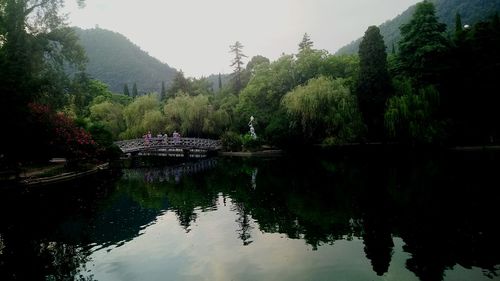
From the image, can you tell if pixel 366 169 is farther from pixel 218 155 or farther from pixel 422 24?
pixel 218 155

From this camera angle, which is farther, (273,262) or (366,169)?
(366,169)

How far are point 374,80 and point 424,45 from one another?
6.25 meters

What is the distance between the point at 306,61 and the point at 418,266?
37.3m

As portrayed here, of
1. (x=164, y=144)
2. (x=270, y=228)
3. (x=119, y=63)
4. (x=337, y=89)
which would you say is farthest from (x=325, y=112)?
(x=119, y=63)

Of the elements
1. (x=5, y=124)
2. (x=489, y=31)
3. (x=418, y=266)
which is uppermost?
(x=489, y=31)

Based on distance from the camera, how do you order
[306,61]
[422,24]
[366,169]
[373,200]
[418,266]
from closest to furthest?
1. [418,266]
2. [373,200]
3. [366,169]
4. [422,24]
5. [306,61]

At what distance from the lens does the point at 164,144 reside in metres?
45.5

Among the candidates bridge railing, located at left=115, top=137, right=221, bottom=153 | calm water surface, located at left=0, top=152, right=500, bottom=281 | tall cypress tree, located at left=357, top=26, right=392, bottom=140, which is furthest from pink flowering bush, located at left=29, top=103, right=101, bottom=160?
tall cypress tree, located at left=357, top=26, right=392, bottom=140

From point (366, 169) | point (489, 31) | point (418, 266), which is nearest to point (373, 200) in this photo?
point (418, 266)

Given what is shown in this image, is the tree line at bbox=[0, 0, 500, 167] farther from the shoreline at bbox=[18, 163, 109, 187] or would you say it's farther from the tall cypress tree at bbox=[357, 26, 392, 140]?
the shoreline at bbox=[18, 163, 109, 187]

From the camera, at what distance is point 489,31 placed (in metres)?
35.0

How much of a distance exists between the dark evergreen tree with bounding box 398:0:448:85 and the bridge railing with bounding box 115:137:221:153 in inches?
918

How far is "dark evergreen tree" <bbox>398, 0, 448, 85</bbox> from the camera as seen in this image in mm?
36625

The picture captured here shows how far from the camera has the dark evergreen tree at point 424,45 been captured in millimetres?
36625
